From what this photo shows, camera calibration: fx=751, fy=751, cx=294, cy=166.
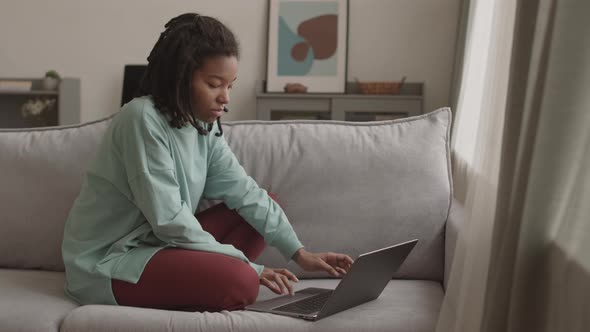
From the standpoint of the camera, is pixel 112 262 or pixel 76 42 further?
pixel 76 42

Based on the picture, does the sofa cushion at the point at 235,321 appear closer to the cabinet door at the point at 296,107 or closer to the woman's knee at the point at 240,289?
the woman's knee at the point at 240,289

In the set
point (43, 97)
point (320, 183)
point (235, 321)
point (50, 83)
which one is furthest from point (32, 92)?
point (235, 321)

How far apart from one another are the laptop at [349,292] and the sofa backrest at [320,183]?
0.20m

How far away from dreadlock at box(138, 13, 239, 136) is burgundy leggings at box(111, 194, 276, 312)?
33 centimetres

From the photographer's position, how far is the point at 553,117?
121 cm

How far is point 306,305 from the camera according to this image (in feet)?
5.55

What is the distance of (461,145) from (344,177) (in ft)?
6.07

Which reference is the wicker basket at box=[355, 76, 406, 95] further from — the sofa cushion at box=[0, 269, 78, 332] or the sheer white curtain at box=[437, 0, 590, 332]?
the sheer white curtain at box=[437, 0, 590, 332]

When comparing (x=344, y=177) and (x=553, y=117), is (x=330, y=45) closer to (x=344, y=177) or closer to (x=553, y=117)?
(x=344, y=177)

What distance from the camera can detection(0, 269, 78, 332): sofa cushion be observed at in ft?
5.29

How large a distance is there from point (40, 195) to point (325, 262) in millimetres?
816

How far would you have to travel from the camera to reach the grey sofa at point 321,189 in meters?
2.01

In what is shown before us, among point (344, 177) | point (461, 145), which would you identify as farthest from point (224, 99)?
point (461, 145)

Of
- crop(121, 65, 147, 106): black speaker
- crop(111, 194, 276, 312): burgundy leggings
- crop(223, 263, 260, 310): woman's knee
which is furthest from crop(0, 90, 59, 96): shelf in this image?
crop(223, 263, 260, 310): woman's knee
